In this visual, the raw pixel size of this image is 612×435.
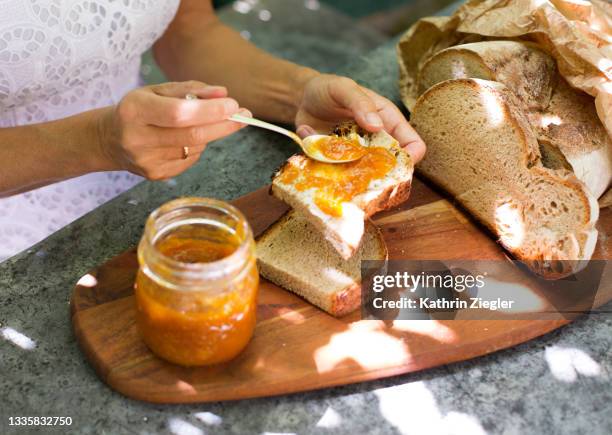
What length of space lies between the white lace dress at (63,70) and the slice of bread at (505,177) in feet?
3.67

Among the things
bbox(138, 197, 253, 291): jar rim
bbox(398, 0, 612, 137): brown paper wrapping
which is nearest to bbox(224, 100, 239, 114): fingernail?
bbox(138, 197, 253, 291): jar rim

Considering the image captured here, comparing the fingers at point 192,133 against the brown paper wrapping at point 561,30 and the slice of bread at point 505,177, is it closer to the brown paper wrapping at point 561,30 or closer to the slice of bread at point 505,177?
the slice of bread at point 505,177

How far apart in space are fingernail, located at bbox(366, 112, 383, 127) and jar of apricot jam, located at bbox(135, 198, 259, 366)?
724 millimetres

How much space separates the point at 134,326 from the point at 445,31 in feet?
5.99

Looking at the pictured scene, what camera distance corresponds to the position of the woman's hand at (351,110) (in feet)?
7.73

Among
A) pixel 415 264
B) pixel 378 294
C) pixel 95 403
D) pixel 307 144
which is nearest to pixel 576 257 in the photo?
pixel 415 264

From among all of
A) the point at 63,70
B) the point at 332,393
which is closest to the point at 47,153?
the point at 63,70

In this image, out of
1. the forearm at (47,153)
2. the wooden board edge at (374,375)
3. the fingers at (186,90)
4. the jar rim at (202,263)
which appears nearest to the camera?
the jar rim at (202,263)

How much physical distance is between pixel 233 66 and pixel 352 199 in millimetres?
1158

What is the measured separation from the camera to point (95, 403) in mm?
1817

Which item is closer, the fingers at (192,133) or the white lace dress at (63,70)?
the fingers at (192,133)

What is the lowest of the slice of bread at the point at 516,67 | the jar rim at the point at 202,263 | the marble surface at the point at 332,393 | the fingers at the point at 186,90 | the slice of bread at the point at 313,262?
the marble surface at the point at 332,393

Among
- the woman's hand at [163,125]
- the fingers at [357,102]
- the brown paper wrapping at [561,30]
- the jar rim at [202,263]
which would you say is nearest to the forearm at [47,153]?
the woman's hand at [163,125]

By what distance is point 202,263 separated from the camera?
1740 millimetres
